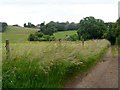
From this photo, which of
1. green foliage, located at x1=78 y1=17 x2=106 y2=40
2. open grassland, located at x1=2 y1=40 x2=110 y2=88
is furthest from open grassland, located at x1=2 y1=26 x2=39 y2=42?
green foliage, located at x1=78 y1=17 x2=106 y2=40

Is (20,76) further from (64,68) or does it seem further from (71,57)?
(71,57)

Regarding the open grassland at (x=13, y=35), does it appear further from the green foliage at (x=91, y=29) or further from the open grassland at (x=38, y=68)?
the green foliage at (x=91, y=29)

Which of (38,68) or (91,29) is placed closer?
(38,68)

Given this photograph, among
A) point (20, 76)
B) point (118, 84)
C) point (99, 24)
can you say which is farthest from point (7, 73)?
point (99, 24)

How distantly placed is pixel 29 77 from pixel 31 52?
1994 millimetres

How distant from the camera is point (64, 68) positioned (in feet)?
39.2

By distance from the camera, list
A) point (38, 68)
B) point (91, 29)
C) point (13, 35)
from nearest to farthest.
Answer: point (38, 68)
point (13, 35)
point (91, 29)

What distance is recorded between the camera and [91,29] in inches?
3191

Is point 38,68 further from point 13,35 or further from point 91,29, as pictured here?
point 91,29

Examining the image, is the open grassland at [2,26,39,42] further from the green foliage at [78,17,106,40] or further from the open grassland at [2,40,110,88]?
the green foliage at [78,17,106,40]

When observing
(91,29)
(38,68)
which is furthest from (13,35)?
(91,29)

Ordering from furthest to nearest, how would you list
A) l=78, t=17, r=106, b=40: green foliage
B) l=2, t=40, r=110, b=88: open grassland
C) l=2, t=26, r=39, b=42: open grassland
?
l=78, t=17, r=106, b=40: green foliage < l=2, t=26, r=39, b=42: open grassland < l=2, t=40, r=110, b=88: open grassland

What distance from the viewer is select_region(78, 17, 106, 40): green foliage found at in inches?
3067

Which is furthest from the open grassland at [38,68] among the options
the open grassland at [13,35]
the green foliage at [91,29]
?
→ the green foliage at [91,29]
